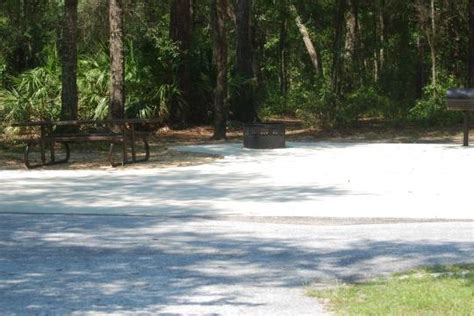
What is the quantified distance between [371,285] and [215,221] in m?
3.78

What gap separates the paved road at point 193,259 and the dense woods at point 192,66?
32.1 feet

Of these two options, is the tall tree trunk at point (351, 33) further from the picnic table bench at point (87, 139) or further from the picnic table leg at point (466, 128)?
the picnic table bench at point (87, 139)

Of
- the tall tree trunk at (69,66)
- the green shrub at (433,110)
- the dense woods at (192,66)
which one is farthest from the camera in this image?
the green shrub at (433,110)

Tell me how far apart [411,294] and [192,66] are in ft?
65.0

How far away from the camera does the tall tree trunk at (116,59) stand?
61.4 feet

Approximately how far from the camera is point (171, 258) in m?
7.65

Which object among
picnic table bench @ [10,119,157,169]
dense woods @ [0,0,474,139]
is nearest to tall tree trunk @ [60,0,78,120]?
dense woods @ [0,0,474,139]

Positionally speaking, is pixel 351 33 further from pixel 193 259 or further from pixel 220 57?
pixel 193 259

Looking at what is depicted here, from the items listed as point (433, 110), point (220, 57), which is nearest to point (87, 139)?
point (220, 57)

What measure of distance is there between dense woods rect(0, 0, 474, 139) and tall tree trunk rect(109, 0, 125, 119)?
22 millimetres

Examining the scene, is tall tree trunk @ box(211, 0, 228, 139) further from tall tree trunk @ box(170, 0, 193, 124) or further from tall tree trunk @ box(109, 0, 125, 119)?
tall tree trunk @ box(170, 0, 193, 124)

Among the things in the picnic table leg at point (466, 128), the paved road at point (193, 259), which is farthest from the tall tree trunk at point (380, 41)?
the paved road at point (193, 259)

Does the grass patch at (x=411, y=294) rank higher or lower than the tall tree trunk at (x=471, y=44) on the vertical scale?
lower

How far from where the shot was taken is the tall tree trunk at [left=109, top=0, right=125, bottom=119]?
18.7m
